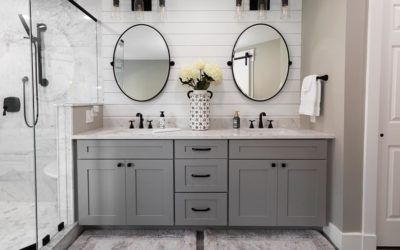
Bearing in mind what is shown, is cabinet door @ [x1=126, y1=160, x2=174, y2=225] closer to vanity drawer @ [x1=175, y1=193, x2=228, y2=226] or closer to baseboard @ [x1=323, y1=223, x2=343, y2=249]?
vanity drawer @ [x1=175, y1=193, x2=228, y2=226]

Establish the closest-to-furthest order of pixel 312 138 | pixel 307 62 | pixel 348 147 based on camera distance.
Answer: pixel 348 147
pixel 312 138
pixel 307 62

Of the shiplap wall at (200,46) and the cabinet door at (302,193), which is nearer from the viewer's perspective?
the cabinet door at (302,193)

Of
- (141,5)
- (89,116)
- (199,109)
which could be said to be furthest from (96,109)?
(141,5)

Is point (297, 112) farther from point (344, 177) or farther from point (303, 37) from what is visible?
point (344, 177)

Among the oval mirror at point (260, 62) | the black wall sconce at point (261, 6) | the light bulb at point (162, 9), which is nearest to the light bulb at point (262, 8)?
the black wall sconce at point (261, 6)

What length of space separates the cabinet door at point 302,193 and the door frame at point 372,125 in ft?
1.08

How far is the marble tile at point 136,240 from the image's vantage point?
2365 mm

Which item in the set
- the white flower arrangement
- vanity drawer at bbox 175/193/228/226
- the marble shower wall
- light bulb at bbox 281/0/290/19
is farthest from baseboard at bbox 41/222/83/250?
light bulb at bbox 281/0/290/19

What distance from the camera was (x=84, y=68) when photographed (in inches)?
120

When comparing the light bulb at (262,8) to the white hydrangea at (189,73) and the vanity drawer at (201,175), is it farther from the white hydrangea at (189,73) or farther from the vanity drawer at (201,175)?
the vanity drawer at (201,175)

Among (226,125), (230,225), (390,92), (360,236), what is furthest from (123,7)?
(360,236)

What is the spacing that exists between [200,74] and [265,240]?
1685 millimetres

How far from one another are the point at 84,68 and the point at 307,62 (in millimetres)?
2365

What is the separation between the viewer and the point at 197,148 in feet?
8.15
